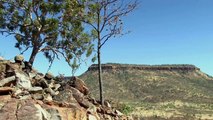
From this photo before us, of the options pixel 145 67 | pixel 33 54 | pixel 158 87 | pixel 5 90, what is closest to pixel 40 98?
pixel 5 90

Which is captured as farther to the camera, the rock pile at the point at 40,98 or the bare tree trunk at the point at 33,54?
the bare tree trunk at the point at 33,54

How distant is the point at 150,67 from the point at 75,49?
434 feet

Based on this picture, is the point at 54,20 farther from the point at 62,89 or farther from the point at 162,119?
the point at 162,119

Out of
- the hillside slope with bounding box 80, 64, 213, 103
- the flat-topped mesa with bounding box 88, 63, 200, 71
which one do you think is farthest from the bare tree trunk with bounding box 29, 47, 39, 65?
the flat-topped mesa with bounding box 88, 63, 200, 71

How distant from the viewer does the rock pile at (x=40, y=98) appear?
54.0 ft

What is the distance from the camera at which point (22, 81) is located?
2080 centimetres

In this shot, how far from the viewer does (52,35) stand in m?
29.7

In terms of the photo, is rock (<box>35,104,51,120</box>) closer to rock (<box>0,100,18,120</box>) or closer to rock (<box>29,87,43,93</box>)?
rock (<box>0,100,18,120</box>)

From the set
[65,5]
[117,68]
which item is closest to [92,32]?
[65,5]

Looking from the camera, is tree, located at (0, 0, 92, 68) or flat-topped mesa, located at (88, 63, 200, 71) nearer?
tree, located at (0, 0, 92, 68)

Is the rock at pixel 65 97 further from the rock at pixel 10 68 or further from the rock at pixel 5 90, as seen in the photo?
the rock at pixel 5 90

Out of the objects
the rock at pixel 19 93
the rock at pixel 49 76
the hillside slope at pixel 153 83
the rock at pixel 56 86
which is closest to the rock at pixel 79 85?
the rock at pixel 56 86

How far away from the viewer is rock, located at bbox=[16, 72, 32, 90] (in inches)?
805

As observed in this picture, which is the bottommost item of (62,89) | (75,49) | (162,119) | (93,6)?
(162,119)
